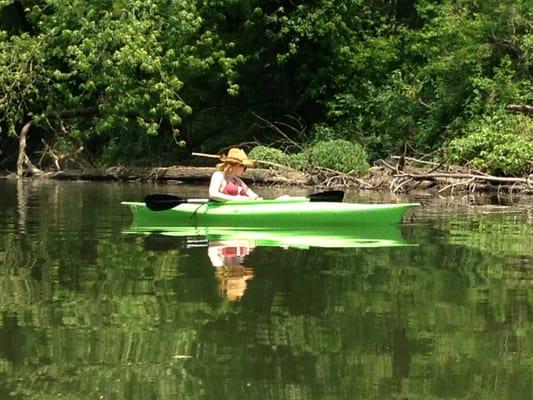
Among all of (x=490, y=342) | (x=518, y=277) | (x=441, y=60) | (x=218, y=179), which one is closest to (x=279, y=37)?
(x=441, y=60)

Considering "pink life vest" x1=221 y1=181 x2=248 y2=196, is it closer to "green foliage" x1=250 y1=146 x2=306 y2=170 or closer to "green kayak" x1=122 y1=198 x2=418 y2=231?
"green kayak" x1=122 y1=198 x2=418 y2=231

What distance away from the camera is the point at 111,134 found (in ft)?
101

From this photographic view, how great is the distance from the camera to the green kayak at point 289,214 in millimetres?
11891

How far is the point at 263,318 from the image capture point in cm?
644

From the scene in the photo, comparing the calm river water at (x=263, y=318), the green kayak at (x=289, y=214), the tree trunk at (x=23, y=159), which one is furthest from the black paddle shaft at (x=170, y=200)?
the tree trunk at (x=23, y=159)

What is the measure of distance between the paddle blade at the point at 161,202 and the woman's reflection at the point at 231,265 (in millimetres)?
1927

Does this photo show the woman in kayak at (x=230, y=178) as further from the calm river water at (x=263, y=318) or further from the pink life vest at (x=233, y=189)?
the calm river water at (x=263, y=318)

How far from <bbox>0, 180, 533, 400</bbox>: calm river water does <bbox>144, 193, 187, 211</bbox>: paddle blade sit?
135 centimetres

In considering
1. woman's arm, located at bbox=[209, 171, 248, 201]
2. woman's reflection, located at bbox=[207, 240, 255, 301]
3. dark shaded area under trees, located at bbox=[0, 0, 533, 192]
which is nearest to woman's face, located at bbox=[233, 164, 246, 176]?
woman's arm, located at bbox=[209, 171, 248, 201]

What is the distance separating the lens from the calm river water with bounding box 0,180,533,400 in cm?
498

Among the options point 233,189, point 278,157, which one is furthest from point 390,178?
point 233,189

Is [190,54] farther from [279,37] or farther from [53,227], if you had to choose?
[53,227]

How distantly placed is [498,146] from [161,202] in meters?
8.21

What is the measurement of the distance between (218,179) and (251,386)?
7651 millimetres
